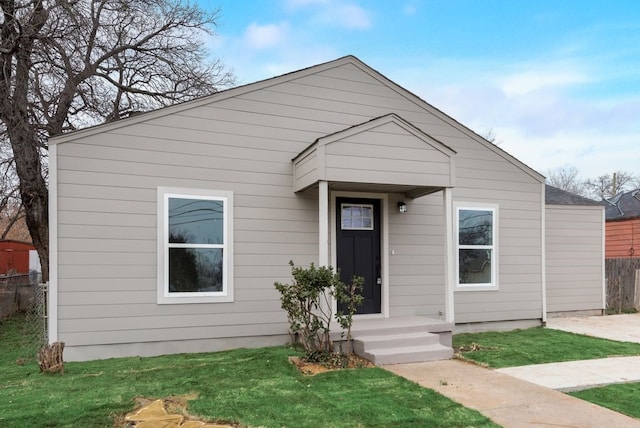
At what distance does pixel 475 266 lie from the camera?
26.4 ft

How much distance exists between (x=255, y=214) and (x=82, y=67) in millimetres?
7495

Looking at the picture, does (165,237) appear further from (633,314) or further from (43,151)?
(633,314)

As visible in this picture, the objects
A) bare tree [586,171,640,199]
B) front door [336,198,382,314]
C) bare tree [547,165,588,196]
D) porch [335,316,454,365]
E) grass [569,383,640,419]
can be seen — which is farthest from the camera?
bare tree [547,165,588,196]

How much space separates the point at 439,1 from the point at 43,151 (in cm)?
1029

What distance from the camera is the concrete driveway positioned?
7.54 metres

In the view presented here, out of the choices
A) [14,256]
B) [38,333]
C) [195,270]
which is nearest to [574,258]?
[195,270]

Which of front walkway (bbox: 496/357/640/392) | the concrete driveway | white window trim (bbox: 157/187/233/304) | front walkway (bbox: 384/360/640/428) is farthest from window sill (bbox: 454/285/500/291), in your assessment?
white window trim (bbox: 157/187/233/304)

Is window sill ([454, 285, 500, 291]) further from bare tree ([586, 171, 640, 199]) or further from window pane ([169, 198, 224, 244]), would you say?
bare tree ([586, 171, 640, 199])

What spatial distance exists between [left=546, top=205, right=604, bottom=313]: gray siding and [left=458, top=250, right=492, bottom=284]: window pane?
2.03m

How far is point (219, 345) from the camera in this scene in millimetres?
6262

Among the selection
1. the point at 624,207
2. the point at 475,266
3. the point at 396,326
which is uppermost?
the point at 624,207

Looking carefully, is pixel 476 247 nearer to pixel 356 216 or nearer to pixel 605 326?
pixel 356 216

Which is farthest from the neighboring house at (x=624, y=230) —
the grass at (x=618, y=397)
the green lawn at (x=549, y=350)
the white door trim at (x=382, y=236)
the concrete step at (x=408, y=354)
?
the grass at (x=618, y=397)

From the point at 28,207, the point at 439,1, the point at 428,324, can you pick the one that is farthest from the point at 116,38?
the point at 428,324
